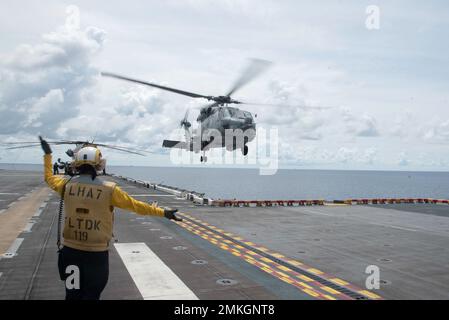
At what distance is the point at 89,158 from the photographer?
5.77 meters

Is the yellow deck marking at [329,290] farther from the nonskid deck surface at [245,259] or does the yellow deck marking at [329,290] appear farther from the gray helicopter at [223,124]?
the gray helicopter at [223,124]

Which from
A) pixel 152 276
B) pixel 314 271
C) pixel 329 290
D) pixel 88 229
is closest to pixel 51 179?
pixel 88 229

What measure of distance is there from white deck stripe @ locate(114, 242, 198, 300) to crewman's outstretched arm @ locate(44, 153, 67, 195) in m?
3.88

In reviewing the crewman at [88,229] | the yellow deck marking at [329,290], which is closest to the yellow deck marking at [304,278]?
the yellow deck marking at [329,290]

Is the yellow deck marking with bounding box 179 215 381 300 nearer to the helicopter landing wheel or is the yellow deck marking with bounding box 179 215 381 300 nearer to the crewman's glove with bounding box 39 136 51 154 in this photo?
the crewman's glove with bounding box 39 136 51 154

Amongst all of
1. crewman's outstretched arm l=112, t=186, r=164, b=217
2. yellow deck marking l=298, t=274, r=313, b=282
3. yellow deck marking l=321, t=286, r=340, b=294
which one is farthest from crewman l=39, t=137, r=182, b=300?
yellow deck marking l=298, t=274, r=313, b=282

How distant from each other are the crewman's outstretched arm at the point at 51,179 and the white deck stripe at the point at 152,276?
3882 millimetres

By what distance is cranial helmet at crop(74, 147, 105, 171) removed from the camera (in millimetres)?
5762

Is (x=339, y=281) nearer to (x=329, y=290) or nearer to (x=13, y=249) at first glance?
(x=329, y=290)

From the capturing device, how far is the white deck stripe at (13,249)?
1288 cm

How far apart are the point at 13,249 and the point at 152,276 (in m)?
6.57
